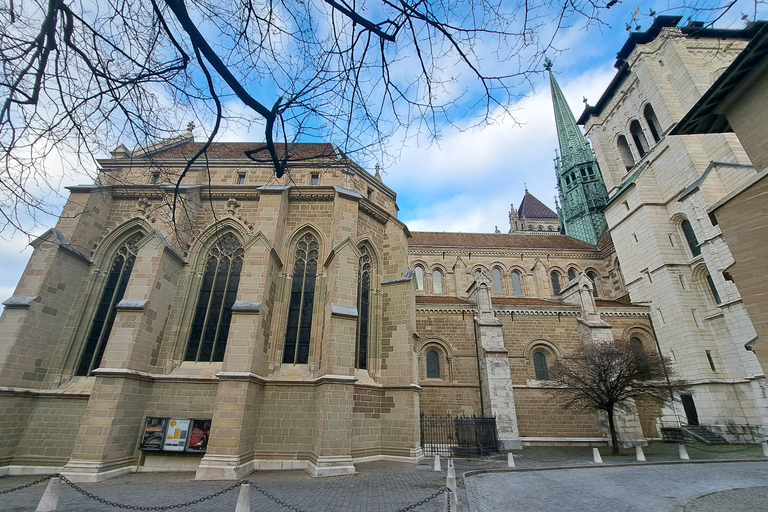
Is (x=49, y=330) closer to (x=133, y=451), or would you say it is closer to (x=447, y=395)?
(x=133, y=451)

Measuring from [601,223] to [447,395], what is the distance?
2551cm

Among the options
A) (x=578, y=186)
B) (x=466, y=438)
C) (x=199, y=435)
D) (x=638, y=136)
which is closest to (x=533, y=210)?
(x=578, y=186)

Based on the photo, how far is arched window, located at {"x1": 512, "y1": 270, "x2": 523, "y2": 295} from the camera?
26.1m

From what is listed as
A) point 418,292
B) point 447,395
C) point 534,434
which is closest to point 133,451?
point 447,395

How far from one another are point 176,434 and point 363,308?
655 cm

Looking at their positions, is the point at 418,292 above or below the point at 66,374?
above

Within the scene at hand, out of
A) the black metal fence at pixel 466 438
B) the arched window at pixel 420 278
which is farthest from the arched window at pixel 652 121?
the black metal fence at pixel 466 438

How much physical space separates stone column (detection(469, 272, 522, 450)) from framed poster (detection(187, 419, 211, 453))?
37.9 feet

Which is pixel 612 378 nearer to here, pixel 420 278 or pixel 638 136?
pixel 420 278

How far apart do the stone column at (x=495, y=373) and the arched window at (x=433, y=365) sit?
214cm

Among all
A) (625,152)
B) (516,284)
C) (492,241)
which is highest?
(625,152)

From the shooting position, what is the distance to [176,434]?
924 centimetres

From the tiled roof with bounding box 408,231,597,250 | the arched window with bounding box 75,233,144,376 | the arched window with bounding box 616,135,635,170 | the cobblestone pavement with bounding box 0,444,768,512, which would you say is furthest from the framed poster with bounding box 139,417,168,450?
the arched window with bounding box 616,135,635,170

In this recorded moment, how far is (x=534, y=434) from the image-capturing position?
16.0m
